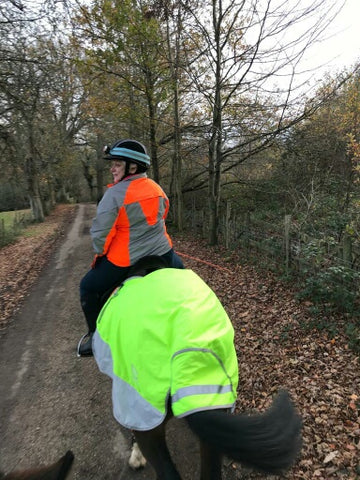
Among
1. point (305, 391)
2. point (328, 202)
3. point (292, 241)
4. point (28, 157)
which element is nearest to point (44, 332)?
point (305, 391)

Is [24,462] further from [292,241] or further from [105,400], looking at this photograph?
[292,241]

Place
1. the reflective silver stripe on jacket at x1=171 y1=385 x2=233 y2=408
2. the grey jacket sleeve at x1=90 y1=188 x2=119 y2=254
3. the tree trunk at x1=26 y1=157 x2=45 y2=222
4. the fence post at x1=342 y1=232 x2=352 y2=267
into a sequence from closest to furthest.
Result: the reflective silver stripe on jacket at x1=171 y1=385 x2=233 y2=408 → the grey jacket sleeve at x1=90 y1=188 x2=119 y2=254 → the fence post at x1=342 y1=232 x2=352 y2=267 → the tree trunk at x1=26 y1=157 x2=45 y2=222

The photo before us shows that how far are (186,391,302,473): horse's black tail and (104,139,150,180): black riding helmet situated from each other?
1.98 m

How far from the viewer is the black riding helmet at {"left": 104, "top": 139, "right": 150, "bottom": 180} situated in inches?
99.1

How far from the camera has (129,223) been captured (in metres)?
2.43

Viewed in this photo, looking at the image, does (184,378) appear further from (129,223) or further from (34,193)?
(34,193)

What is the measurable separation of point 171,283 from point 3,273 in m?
8.43

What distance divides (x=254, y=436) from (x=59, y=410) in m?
2.78

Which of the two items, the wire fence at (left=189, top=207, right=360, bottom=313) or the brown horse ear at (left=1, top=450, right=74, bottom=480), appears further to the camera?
the wire fence at (left=189, top=207, right=360, bottom=313)

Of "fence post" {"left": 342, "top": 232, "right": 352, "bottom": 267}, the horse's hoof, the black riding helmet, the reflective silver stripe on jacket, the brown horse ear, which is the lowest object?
the horse's hoof

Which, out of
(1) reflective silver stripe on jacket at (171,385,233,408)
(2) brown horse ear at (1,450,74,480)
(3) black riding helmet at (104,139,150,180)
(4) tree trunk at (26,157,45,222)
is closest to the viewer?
(1) reflective silver stripe on jacket at (171,385,233,408)

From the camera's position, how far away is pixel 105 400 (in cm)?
335

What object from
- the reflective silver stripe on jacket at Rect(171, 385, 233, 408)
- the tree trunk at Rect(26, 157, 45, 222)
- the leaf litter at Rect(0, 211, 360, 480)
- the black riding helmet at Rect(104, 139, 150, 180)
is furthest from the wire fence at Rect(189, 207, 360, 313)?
the tree trunk at Rect(26, 157, 45, 222)

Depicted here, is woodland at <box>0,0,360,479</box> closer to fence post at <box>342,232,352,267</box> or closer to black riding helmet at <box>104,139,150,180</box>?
fence post at <box>342,232,352,267</box>
